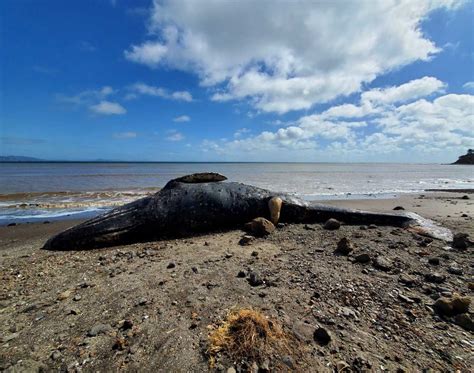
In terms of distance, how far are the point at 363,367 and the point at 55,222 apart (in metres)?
8.92

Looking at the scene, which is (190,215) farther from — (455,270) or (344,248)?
(455,270)

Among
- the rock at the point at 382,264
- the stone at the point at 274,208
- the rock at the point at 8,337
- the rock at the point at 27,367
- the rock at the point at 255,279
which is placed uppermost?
the stone at the point at 274,208

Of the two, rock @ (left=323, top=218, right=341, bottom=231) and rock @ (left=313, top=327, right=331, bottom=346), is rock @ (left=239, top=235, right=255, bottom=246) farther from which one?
rock @ (left=313, top=327, right=331, bottom=346)

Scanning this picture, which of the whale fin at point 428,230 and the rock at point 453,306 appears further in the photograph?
the whale fin at point 428,230

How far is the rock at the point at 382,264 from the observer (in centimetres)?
355

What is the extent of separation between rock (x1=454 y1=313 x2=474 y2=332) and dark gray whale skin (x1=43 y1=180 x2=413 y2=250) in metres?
3.76

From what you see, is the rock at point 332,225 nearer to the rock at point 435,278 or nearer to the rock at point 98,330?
the rock at point 435,278

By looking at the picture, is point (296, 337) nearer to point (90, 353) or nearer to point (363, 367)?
point (363, 367)

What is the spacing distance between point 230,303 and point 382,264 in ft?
7.26

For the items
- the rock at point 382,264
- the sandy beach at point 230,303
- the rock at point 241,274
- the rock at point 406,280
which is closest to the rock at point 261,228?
the sandy beach at point 230,303

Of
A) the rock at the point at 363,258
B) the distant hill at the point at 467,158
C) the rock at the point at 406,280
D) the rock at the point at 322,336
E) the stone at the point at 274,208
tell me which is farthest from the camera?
Answer: the distant hill at the point at 467,158

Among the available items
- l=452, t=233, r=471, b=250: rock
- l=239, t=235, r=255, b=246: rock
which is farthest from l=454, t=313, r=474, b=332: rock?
l=239, t=235, r=255, b=246: rock

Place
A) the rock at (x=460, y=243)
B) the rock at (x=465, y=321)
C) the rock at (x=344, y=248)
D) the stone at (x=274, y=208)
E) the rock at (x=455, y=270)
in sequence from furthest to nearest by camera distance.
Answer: the stone at (x=274, y=208), the rock at (x=460, y=243), the rock at (x=344, y=248), the rock at (x=455, y=270), the rock at (x=465, y=321)

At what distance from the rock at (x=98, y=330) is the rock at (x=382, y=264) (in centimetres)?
335
